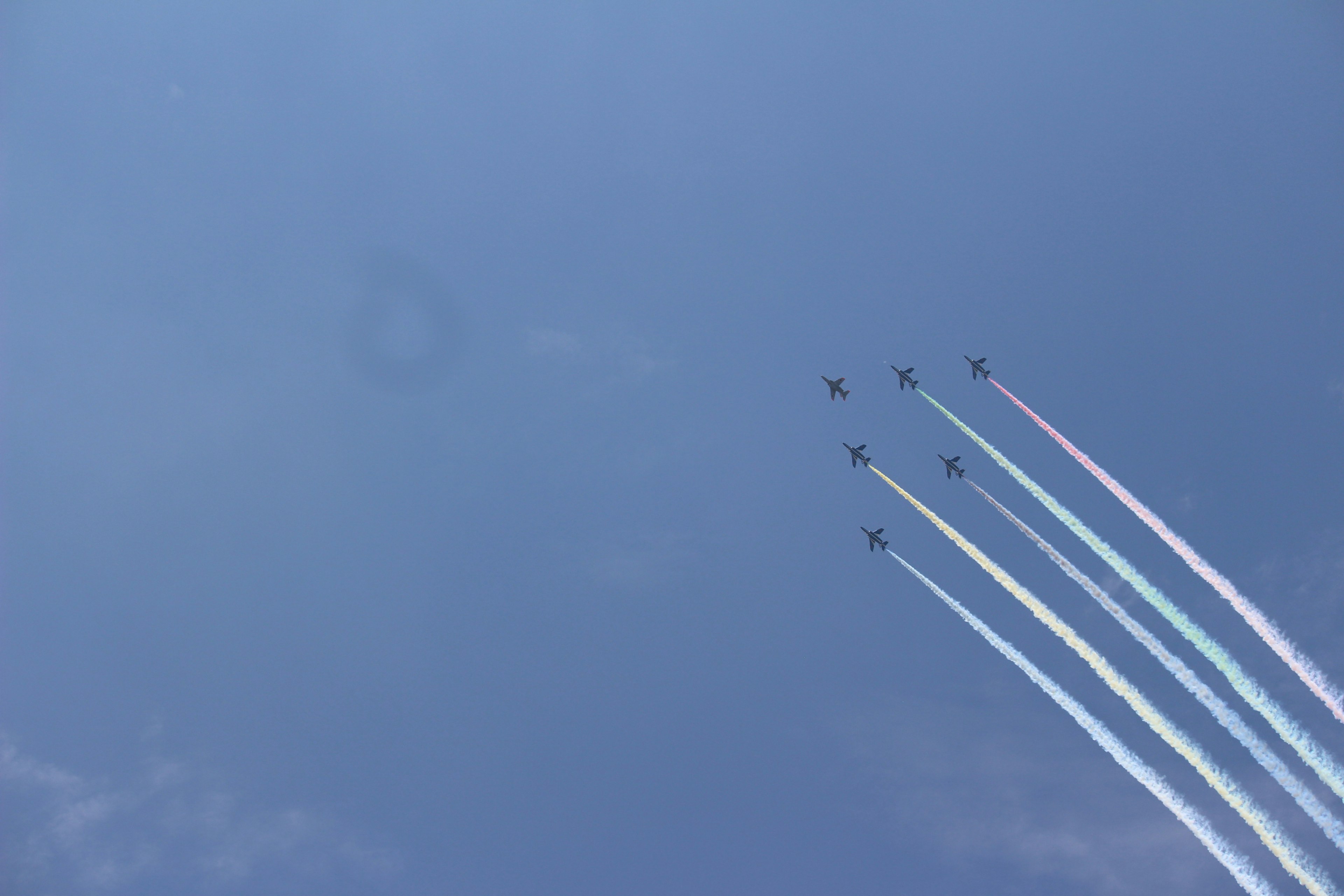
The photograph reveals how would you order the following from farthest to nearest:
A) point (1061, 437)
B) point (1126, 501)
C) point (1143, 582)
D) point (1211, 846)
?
point (1061, 437) → point (1126, 501) → point (1143, 582) → point (1211, 846)

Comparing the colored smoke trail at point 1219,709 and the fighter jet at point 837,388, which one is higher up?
the fighter jet at point 837,388

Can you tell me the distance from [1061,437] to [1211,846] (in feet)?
147

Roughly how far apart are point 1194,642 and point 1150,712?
26.9 ft

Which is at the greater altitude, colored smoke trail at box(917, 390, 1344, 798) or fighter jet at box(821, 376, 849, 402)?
fighter jet at box(821, 376, 849, 402)

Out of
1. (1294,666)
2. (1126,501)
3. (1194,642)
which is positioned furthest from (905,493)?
(1294,666)

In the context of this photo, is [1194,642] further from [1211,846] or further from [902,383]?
[902,383]

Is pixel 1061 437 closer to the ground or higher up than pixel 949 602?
higher up

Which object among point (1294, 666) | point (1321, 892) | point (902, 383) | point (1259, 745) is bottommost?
point (1321, 892)

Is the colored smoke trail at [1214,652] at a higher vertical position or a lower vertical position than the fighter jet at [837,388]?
lower

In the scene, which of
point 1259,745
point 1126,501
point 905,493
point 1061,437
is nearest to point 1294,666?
point 1259,745

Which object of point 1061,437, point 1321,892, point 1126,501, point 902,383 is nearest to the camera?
point 1321,892

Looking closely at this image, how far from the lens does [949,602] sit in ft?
380

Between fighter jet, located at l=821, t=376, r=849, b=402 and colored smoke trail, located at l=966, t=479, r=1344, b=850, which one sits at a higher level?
fighter jet, located at l=821, t=376, r=849, b=402

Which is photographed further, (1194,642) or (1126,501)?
(1126,501)
